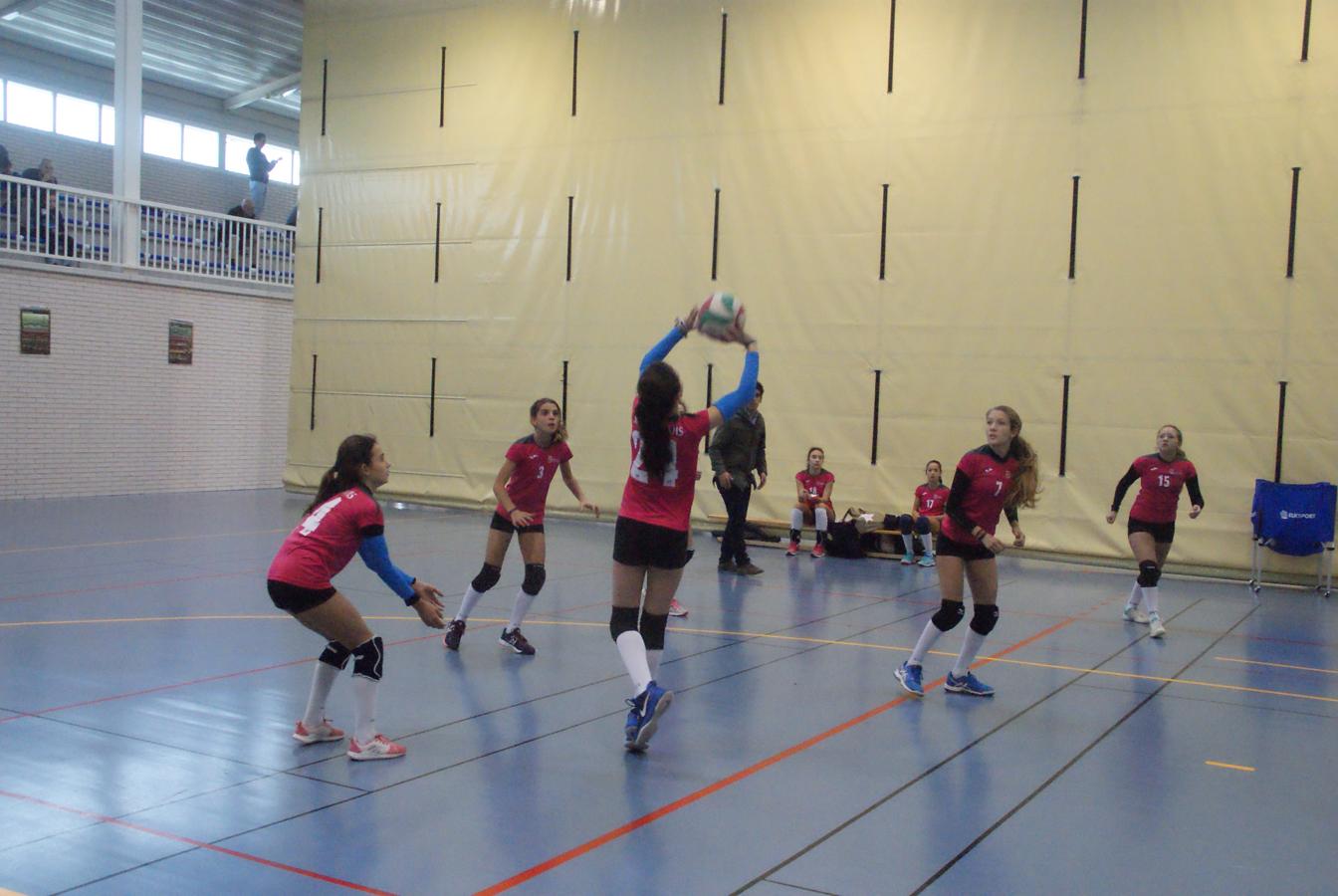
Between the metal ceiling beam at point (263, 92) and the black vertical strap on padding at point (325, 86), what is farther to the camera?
the metal ceiling beam at point (263, 92)

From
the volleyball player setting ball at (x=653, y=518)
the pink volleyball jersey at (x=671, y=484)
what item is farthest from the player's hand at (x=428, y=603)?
the pink volleyball jersey at (x=671, y=484)

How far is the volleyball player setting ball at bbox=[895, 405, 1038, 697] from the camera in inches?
273

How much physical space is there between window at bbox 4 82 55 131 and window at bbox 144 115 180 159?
7.04 feet


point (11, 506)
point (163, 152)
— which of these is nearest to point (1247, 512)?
point (11, 506)

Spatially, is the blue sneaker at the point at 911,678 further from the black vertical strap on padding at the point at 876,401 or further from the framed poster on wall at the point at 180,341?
the framed poster on wall at the point at 180,341

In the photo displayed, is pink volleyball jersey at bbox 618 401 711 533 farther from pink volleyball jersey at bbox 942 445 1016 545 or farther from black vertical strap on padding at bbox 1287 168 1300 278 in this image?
black vertical strap on padding at bbox 1287 168 1300 278

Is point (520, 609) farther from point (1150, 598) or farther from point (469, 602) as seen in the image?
point (1150, 598)

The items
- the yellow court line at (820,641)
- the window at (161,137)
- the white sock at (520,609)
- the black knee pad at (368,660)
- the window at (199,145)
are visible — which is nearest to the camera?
the black knee pad at (368,660)

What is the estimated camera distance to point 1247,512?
43.2ft

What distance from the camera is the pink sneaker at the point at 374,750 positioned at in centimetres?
544

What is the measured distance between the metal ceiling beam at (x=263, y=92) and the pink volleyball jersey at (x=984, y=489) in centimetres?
2324

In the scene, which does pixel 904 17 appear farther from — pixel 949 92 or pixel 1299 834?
pixel 1299 834

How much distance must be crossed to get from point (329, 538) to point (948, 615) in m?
3.84

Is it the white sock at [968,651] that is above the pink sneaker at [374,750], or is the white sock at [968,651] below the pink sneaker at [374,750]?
above
